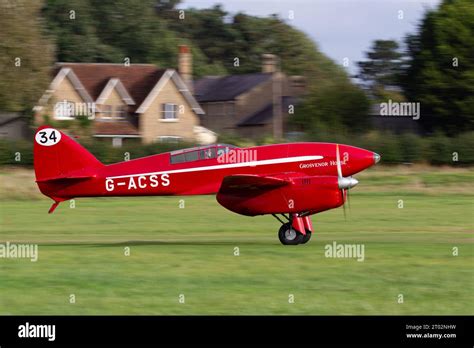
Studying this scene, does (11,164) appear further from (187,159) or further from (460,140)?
(187,159)

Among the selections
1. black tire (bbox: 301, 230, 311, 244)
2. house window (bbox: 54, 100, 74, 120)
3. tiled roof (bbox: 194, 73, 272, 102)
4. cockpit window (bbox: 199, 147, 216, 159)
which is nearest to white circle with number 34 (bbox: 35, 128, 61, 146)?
cockpit window (bbox: 199, 147, 216, 159)

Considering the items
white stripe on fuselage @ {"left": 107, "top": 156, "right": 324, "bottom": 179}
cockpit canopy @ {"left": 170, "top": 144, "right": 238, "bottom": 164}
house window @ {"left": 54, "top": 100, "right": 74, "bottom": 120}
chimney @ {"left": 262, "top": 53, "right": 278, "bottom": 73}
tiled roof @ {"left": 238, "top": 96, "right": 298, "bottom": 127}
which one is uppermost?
cockpit canopy @ {"left": 170, "top": 144, "right": 238, "bottom": 164}

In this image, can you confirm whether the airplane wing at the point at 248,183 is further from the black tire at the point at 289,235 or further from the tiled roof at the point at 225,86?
the tiled roof at the point at 225,86

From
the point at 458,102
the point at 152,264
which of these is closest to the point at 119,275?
the point at 152,264

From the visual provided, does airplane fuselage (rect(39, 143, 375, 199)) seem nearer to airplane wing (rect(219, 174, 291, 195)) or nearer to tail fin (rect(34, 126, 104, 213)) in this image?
tail fin (rect(34, 126, 104, 213))

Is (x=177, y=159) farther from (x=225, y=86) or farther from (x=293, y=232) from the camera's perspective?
(x=225, y=86)

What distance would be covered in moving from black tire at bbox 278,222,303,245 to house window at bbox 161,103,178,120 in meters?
50.2

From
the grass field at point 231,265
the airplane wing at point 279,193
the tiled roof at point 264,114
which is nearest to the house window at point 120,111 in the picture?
the tiled roof at point 264,114

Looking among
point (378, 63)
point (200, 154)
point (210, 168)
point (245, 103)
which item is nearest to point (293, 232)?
point (210, 168)

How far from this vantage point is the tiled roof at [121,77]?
2712 inches

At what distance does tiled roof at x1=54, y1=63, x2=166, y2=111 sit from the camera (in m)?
68.9

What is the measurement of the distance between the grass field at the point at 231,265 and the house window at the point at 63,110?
110 ft

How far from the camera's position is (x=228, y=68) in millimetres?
114625

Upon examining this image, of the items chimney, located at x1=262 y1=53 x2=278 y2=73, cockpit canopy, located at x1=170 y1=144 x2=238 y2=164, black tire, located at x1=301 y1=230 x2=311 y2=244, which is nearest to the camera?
black tire, located at x1=301 y1=230 x2=311 y2=244
